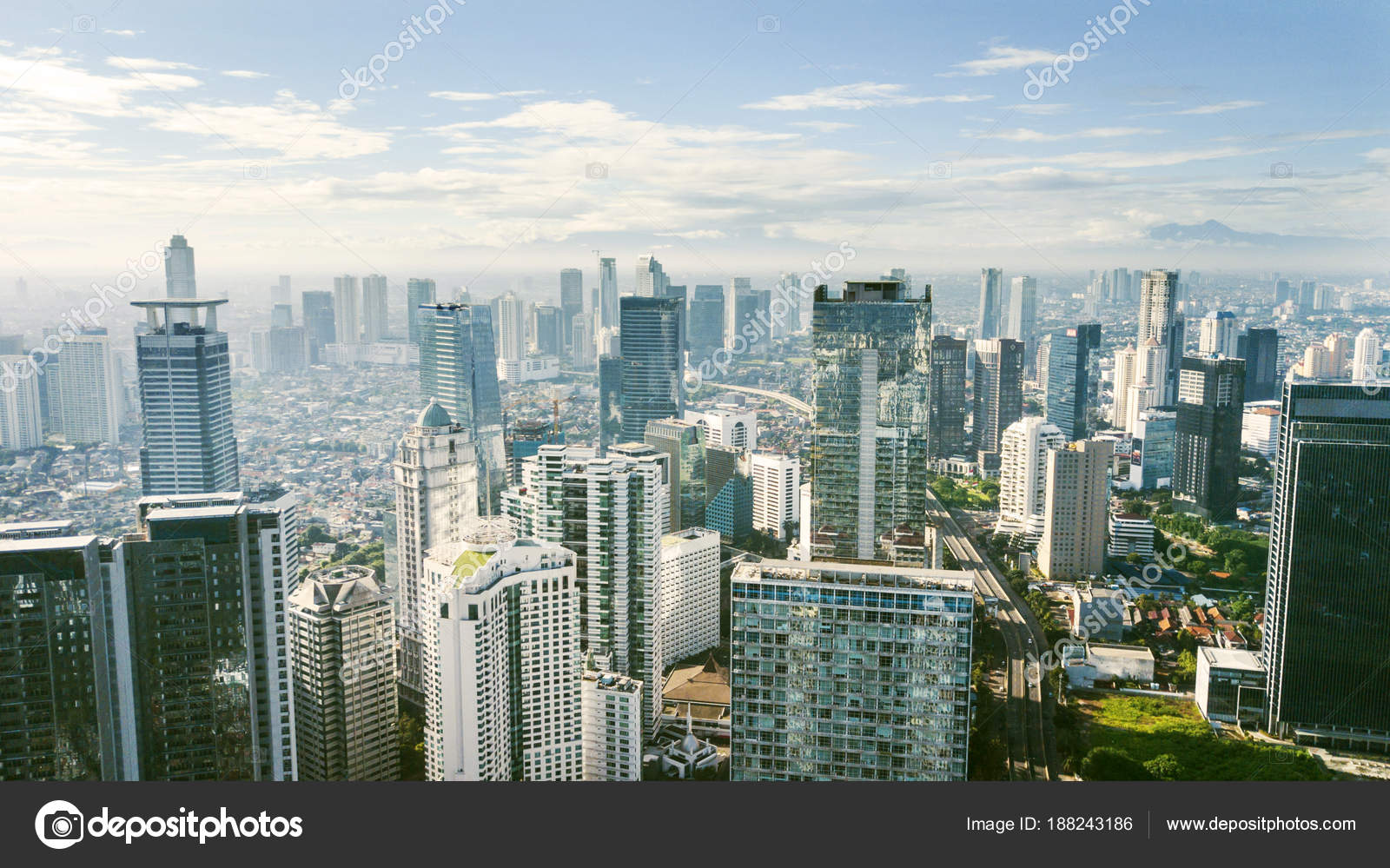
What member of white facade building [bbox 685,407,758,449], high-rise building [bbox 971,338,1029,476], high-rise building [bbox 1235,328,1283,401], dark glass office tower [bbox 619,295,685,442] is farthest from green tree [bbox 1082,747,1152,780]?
high-rise building [bbox 971,338,1029,476]

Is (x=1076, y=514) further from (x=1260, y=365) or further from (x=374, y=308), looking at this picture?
(x=374, y=308)

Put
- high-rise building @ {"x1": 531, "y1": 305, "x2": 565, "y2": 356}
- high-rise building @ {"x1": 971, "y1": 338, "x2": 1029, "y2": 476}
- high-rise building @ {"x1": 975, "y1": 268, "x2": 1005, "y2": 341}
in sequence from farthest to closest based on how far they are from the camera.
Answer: high-rise building @ {"x1": 971, "y1": 338, "x2": 1029, "y2": 476}, high-rise building @ {"x1": 975, "y1": 268, "x2": 1005, "y2": 341}, high-rise building @ {"x1": 531, "y1": 305, "x2": 565, "y2": 356}

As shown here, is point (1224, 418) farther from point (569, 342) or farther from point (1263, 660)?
point (569, 342)

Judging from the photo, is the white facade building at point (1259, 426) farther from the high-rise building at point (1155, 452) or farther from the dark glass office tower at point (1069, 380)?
the dark glass office tower at point (1069, 380)

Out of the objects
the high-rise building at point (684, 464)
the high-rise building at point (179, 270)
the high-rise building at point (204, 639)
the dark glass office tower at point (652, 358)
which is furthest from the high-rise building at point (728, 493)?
the high-rise building at point (204, 639)

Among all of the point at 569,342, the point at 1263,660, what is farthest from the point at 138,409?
the point at 1263,660

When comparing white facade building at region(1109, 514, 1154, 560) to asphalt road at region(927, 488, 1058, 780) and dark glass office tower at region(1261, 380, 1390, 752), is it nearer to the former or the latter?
asphalt road at region(927, 488, 1058, 780)

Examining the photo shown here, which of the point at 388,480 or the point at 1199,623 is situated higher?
the point at 388,480

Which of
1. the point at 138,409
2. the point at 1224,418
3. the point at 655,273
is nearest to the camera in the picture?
the point at 138,409
